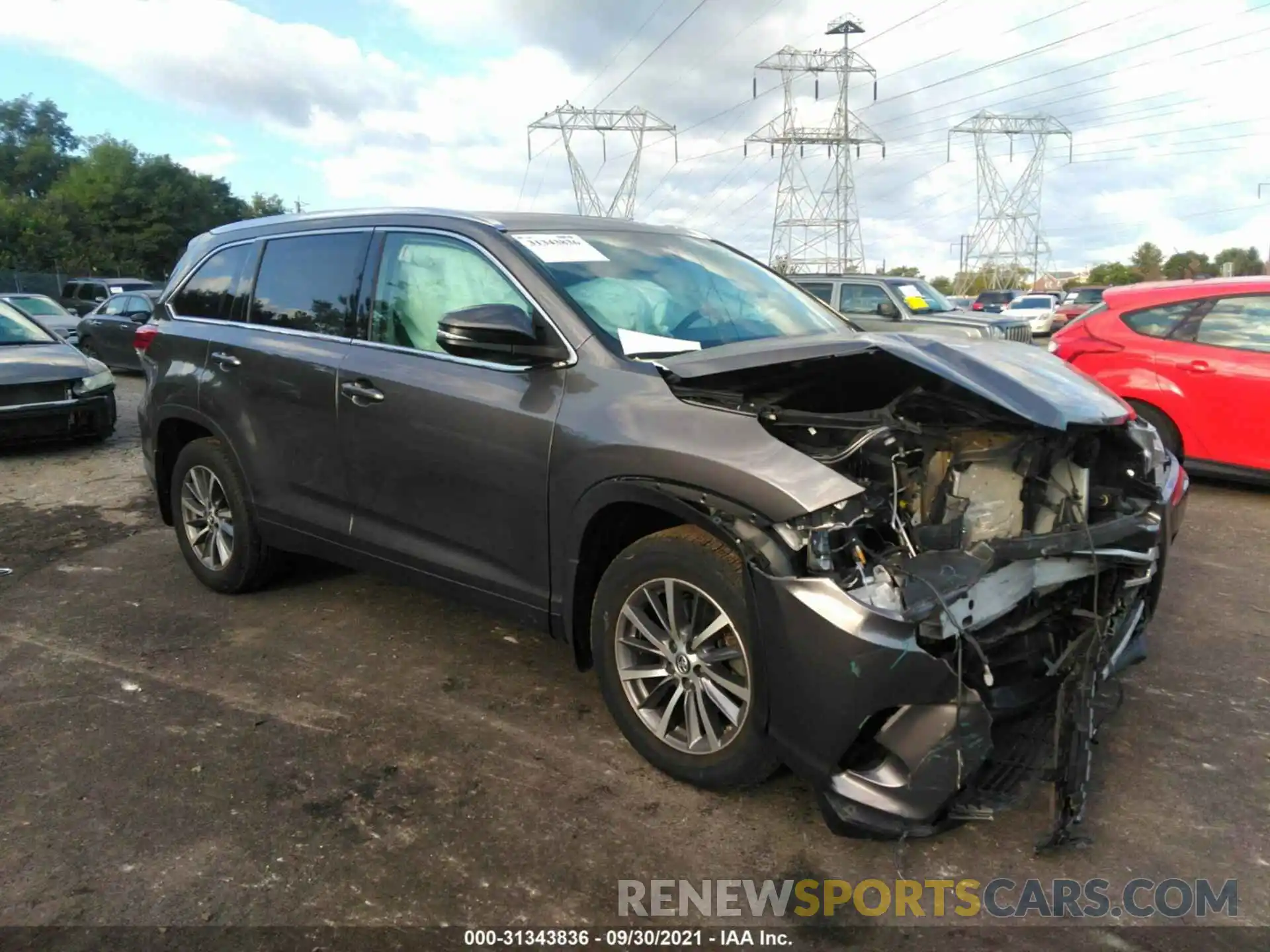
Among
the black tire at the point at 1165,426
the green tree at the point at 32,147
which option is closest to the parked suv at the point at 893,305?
the black tire at the point at 1165,426

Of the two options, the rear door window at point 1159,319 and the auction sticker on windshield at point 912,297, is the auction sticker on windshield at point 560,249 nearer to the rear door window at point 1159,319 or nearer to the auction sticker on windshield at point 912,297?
the rear door window at point 1159,319

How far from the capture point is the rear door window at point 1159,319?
7273mm

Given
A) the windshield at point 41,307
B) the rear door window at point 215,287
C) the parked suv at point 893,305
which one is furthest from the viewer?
the windshield at point 41,307

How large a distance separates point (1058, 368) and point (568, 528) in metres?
1.90

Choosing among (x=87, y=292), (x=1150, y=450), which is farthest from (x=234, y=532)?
(x=87, y=292)

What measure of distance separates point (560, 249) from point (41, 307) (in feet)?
49.9

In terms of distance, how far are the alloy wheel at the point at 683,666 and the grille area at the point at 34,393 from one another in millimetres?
7860

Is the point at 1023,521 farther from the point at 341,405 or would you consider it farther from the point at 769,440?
the point at 341,405

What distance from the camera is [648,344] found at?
339 centimetres

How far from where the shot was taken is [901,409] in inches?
120

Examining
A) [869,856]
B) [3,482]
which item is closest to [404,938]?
[869,856]

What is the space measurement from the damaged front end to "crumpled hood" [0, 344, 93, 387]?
8.05 m

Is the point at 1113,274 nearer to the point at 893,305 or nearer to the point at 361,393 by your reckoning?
the point at 893,305

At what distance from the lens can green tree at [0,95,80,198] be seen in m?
64.1
